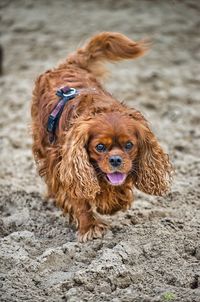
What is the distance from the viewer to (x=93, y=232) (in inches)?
166

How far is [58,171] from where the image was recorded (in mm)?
4223

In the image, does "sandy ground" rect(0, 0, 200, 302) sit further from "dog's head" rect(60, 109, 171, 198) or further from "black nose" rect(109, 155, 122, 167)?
"black nose" rect(109, 155, 122, 167)

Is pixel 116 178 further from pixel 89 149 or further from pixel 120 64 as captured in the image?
pixel 120 64

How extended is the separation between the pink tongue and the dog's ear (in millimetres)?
220

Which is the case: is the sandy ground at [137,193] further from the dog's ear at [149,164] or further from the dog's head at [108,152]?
the dog's head at [108,152]

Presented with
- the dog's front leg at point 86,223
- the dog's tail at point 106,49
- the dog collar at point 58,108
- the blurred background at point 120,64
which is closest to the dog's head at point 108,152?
the dog's front leg at point 86,223

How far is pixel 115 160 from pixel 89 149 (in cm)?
22

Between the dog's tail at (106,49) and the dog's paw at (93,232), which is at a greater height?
the dog's tail at (106,49)

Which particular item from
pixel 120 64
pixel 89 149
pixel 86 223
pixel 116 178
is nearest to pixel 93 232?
pixel 86 223

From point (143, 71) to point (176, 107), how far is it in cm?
123

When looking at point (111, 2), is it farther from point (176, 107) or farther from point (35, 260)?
point (35, 260)

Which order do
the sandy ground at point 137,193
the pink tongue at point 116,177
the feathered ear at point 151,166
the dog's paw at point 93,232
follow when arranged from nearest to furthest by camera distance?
the sandy ground at point 137,193, the pink tongue at point 116,177, the feathered ear at point 151,166, the dog's paw at point 93,232

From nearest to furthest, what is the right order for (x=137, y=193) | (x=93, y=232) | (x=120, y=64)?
(x=93, y=232) < (x=137, y=193) < (x=120, y=64)

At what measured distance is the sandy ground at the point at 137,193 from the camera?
12.0 ft
